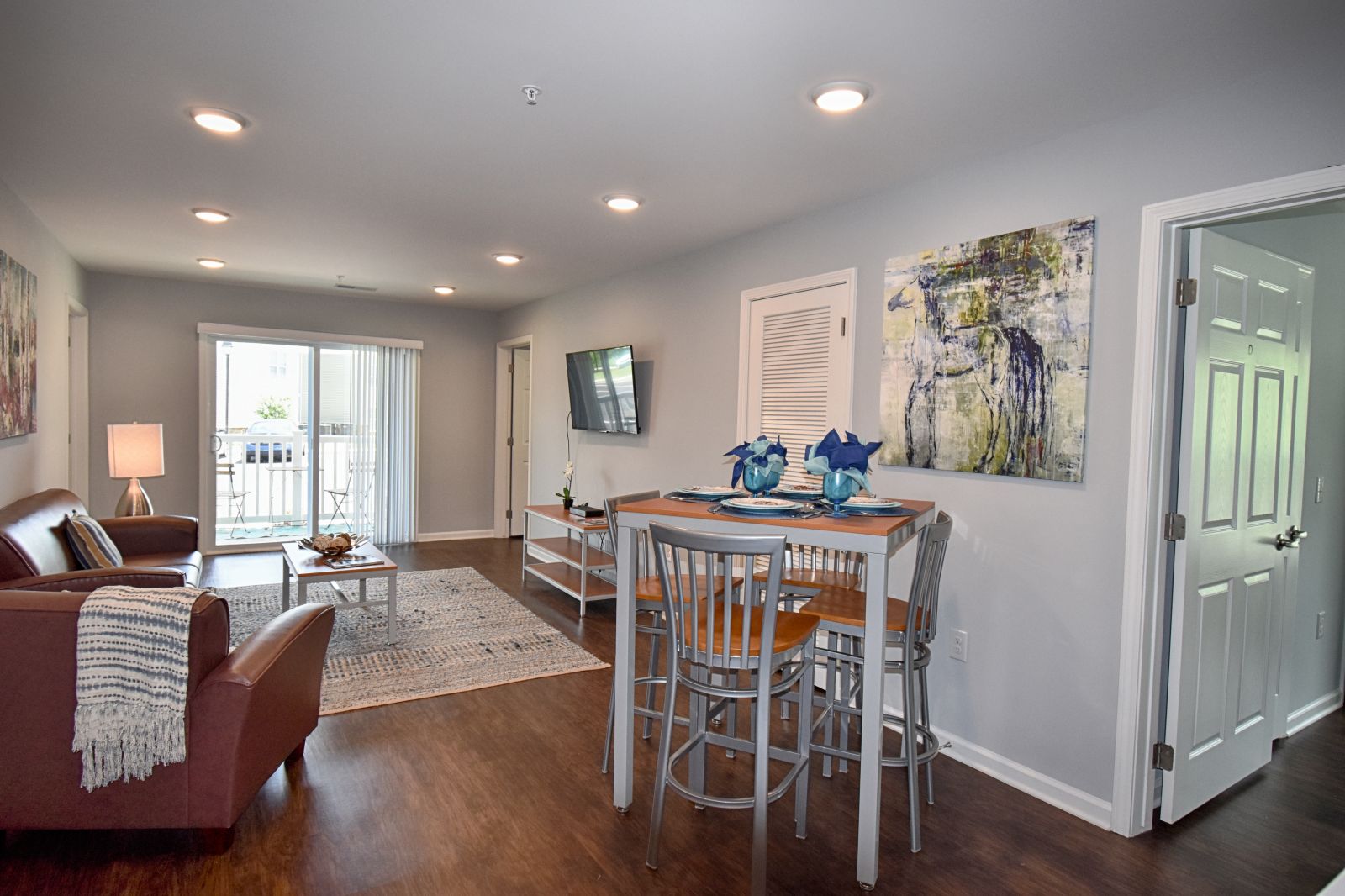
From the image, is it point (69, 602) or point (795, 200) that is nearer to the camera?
point (69, 602)

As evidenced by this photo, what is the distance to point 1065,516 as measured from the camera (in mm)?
2697

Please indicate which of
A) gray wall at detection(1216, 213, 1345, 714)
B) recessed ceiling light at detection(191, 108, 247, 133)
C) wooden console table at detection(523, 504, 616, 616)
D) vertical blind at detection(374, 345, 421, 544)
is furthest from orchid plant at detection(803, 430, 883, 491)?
vertical blind at detection(374, 345, 421, 544)

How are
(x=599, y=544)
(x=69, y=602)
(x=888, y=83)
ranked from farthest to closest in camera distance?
(x=599, y=544) < (x=888, y=83) < (x=69, y=602)

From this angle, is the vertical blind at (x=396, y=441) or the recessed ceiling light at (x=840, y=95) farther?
the vertical blind at (x=396, y=441)

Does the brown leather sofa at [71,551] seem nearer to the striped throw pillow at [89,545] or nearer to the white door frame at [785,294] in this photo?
the striped throw pillow at [89,545]

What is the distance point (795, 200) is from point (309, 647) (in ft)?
9.31

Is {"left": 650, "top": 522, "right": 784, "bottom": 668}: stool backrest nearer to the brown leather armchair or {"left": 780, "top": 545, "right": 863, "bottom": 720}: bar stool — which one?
{"left": 780, "top": 545, "right": 863, "bottom": 720}: bar stool

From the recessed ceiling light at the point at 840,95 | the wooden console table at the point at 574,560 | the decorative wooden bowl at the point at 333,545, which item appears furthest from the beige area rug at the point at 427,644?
the recessed ceiling light at the point at 840,95

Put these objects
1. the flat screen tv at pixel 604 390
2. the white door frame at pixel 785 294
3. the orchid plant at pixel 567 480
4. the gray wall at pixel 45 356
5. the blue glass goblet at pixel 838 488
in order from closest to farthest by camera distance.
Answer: the blue glass goblet at pixel 838 488, the white door frame at pixel 785 294, the gray wall at pixel 45 356, the flat screen tv at pixel 604 390, the orchid plant at pixel 567 480

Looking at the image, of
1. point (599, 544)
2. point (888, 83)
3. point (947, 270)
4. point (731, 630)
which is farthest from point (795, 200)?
point (599, 544)

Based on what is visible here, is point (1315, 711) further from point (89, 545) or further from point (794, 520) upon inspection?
point (89, 545)

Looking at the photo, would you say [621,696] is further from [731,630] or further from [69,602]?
[69,602]

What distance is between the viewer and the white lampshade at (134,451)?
201 inches

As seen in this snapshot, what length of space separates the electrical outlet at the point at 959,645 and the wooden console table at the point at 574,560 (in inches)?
97.6
